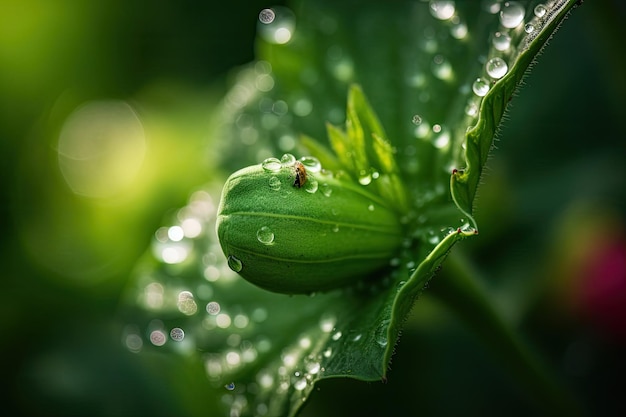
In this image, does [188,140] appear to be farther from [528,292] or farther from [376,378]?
[376,378]

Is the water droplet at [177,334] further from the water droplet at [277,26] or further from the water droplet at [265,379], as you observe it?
the water droplet at [277,26]

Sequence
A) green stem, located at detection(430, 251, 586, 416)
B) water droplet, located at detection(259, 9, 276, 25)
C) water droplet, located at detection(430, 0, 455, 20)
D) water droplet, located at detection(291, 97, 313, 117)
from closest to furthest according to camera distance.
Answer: green stem, located at detection(430, 251, 586, 416) → water droplet, located at detection(430, 0, 455, 20) → water droplet, located at detection(291, 97, 313, 117) → water droplet, located at detection(259, 9, 276, 25)

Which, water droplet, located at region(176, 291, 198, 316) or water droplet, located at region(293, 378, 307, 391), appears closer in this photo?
water droplet, located at region(293, 378, 307, 391)

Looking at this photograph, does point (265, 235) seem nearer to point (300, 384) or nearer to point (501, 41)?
point (300, 384)

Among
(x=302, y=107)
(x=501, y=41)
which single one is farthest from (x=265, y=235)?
(x=302, y=107)

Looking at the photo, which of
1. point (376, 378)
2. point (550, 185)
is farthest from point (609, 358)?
point (376, 378)

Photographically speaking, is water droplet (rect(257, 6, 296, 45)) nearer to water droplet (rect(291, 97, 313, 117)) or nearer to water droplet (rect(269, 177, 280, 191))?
water droplet (rect(291, 97, 313, 117))

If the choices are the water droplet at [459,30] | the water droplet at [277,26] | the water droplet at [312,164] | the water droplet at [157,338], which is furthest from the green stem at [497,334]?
the water droplet at [277,26]

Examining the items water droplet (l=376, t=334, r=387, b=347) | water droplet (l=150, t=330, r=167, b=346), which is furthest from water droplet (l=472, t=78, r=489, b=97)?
water droplet (l=150, t=330, r=167, b=346)
